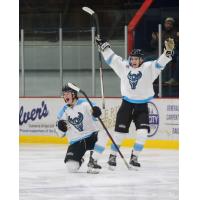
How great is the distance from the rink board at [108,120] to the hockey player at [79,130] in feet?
4.87

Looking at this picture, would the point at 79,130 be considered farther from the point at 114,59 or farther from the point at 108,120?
the point at 108,120

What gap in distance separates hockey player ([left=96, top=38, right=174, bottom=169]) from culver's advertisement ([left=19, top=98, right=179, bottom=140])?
2.91 feet

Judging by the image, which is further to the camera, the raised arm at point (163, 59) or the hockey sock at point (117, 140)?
the hockey sock at point (117, 140)

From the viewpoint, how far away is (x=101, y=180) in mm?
4324

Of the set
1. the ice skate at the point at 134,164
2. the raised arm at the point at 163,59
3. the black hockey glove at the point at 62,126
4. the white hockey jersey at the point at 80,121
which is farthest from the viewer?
the raised arm at the point at 163,59

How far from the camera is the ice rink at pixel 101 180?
356cm

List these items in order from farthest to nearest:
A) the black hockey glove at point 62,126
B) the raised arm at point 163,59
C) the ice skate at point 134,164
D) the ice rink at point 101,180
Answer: the raised arm at point 163,59 < the ice skate at point 134,164 < the black hockey glove at point 62,126 < the ice rink at point 101,180

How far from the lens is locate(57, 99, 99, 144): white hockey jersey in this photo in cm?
467

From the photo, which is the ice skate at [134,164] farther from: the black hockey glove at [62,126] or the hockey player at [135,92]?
the black hockey glove at [62,126]

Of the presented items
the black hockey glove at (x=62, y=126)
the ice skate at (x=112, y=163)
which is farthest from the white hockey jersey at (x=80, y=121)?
the ice skate at (x=112, y=163)

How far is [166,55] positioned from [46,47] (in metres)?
2.53
